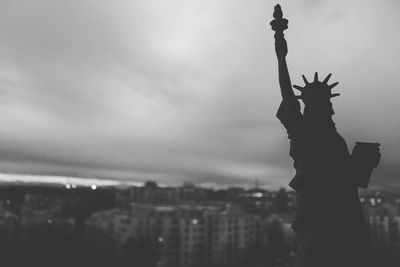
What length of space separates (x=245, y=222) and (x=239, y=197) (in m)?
41.2

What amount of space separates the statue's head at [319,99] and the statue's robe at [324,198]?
Answer: 0.18ft

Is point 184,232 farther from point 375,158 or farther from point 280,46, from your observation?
point 375,158

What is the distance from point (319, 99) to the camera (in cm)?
305

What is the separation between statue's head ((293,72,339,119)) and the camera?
3.05 m

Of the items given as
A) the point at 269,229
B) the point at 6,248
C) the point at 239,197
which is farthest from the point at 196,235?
the point at 239,197

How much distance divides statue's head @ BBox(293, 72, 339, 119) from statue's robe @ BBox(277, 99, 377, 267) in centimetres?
6

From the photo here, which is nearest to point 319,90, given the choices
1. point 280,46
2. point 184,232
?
point 280,46

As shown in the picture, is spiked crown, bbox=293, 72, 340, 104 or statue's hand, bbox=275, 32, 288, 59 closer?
spiked crown, bbox=293, 72, 340, 104

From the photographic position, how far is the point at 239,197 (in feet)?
277

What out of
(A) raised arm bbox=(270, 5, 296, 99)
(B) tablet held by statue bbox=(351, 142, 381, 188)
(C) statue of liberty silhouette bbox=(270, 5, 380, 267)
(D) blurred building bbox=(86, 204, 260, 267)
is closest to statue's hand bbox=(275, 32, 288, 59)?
(A) raised arm bbox=(270, 5, 296, 99)

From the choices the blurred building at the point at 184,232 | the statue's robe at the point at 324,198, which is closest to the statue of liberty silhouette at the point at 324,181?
the statue's robe at the point at 324,198

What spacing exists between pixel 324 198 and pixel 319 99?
0.76m

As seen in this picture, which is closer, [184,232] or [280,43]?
[280,43]

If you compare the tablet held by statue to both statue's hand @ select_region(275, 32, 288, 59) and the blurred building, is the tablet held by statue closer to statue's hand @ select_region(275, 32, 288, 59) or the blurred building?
statue's hand @ select_region(275, 32, 288, 59)
